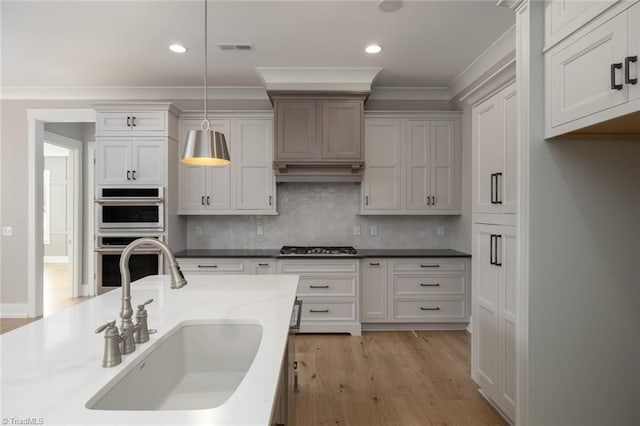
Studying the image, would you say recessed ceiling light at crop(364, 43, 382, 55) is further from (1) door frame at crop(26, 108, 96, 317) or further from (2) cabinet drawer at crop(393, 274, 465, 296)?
(1) door frame at crop(26, 108, 96, 317)

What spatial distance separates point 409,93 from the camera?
4.45 meters

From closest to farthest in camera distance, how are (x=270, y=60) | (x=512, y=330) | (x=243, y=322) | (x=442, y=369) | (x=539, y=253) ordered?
(x=243, y=322) < (x=539, y=253) < (x=512, y=330) < (x=442, y=369) < (x=270, y=60)

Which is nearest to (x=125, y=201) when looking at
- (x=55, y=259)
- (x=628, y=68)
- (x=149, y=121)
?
(x=149, y=121)

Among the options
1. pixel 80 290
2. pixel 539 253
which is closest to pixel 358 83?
pixel 539 253

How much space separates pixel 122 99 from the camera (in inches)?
174

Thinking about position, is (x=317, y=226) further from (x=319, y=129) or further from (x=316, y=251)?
(x=319, y=129)

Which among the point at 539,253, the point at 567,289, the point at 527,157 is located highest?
the point at 527,157

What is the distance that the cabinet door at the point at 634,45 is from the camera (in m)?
1.17

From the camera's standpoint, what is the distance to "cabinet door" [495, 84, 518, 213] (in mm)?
2131

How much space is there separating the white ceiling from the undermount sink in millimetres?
2324

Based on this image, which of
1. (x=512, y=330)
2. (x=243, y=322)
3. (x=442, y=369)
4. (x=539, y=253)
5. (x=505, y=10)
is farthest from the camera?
(x=442, y=369)

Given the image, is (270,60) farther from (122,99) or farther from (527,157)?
(527,157)

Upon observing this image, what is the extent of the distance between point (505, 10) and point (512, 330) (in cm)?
231

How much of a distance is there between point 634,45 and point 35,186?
18.3 feet
